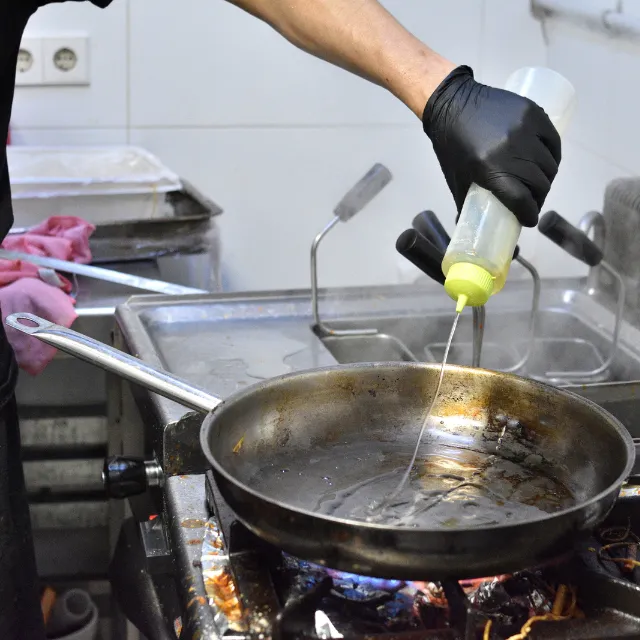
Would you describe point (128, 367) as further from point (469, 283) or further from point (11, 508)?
point (11, 508)

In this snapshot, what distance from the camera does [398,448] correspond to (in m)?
0.99

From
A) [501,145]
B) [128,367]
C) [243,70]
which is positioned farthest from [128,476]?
Result: [243,70]

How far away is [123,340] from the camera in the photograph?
149 centimetres

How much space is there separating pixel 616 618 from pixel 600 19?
1.68m

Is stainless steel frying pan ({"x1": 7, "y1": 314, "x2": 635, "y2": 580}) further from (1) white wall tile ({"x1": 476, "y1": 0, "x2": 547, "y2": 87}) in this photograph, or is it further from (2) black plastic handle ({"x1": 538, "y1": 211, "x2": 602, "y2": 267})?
(1) white wall tile ({"x1": 476, "y1": 0, "x2": 547, "y2": 87})

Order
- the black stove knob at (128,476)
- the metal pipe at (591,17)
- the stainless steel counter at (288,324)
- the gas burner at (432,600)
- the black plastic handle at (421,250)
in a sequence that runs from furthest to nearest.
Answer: the metal pipe at (591,17) → the stainless steel counter at (288,324) → the black plastic handle at (421,250) → the black stove knob at (128,476) → the gas burner at (432,600)

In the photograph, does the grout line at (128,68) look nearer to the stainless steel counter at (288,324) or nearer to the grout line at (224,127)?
the grout line at (224,127)

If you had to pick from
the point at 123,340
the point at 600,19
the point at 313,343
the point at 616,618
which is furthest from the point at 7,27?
the point at 600,19

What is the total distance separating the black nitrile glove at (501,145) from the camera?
3.22 feet

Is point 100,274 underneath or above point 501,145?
underneath

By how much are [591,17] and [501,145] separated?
1.39 metres


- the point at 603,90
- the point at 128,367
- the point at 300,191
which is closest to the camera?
the point at 128,367

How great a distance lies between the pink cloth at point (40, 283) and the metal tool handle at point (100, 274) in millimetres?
18

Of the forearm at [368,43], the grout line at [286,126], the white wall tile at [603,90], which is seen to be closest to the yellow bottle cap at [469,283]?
the forearm at [368,43]
